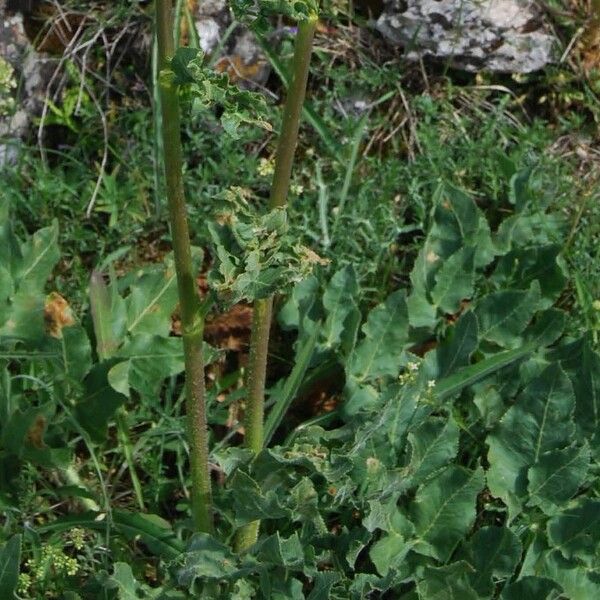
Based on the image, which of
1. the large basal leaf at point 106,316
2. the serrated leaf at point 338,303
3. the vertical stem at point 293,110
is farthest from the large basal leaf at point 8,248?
the vertical stem at point 293,110

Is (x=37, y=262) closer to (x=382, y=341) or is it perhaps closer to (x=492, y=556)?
(x=382, y=341)

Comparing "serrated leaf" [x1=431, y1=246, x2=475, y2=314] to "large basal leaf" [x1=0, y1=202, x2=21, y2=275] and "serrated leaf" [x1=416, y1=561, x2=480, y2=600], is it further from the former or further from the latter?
"large basal leaf" [x1=0, y1=202, x2=21, y2=275]

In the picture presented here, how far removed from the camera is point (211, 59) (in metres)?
3.67

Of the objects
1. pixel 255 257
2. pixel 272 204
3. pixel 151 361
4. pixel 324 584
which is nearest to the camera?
pixel 255 257

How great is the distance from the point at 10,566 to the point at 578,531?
128 cm

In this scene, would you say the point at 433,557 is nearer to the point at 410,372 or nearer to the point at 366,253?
the point at 410,372

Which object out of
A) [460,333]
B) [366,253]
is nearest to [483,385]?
A: [460,333]

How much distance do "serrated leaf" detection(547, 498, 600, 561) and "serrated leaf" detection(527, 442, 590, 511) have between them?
0.13ft

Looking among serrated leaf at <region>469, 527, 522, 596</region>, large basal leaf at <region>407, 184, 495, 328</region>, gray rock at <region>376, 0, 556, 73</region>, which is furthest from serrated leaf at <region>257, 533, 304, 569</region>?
gray rock at <region>376, 0, 556, 73</region>

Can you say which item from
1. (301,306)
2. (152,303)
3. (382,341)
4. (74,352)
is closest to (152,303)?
(152,303)

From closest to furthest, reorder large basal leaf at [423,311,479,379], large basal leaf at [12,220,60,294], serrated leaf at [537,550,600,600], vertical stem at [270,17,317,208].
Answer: vertical stem at [270,17,317,208]
serrated leaf at [537,550,600,600]
large basal leaf at [423,311,479,379]
large basal leaf at [12,220,60,294]

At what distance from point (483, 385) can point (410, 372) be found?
0.63 ft

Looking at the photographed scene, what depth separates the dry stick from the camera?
7.12 ft

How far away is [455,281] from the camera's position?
3.26 metres
